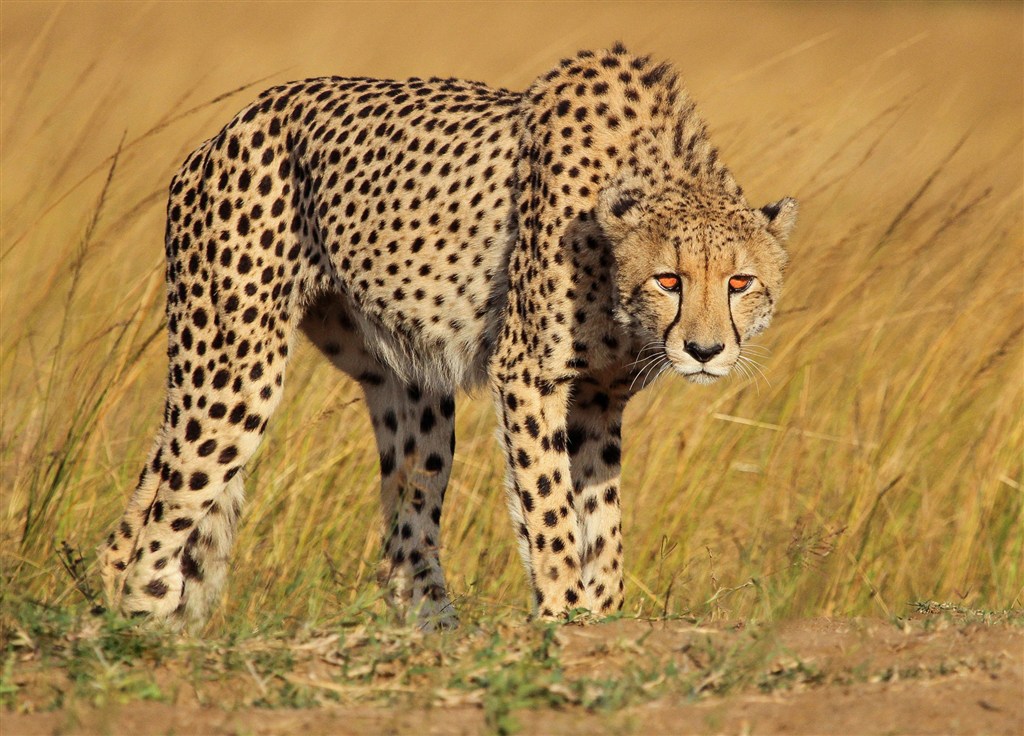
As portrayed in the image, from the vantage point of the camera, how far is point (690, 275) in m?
3.45

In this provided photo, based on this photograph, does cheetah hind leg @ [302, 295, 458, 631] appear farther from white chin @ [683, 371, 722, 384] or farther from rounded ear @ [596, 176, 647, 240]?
white chin @ [683, 371, 722, 384]

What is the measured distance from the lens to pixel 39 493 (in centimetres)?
398

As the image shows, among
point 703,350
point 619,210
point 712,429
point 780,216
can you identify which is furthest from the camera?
point 712,429

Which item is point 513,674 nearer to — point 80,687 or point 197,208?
point 80,687

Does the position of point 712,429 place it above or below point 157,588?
above

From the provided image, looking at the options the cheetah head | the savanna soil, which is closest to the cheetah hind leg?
the cheetah head

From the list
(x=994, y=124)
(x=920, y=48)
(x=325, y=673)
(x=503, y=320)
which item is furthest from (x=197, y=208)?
(x=920, y=48)

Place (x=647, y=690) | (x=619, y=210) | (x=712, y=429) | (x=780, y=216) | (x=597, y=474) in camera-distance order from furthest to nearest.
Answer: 1. (x=712, y=429)
2. (x=597, y=474)
3. (x=780, y=216)
4. (x=619, y=210)
5. (x=647, y=690)

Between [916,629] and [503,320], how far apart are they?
1452 millimetres

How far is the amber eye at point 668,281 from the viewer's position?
11.4 ft

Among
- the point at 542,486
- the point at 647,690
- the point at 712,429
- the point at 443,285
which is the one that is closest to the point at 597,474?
the point at 542,486

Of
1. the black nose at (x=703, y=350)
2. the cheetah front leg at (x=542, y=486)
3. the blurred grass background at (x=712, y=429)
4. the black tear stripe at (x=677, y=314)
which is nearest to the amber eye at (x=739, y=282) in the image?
the black tear stripe at (x=677, y=314)

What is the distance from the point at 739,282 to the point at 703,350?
0.86 ft

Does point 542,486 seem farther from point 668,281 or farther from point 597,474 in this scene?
point 668,281
